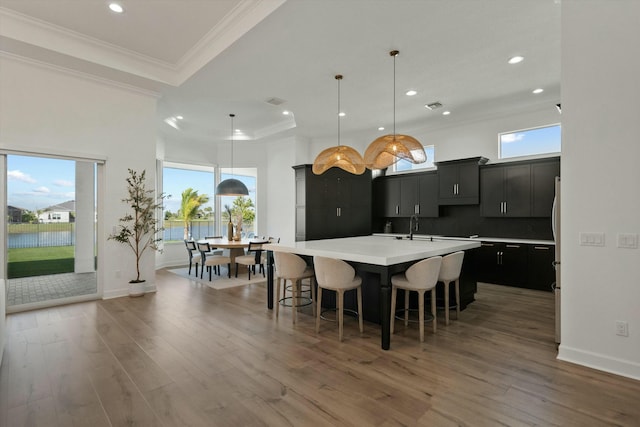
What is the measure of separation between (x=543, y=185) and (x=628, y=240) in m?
3.50

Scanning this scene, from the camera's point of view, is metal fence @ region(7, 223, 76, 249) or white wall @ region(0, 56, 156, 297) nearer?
white wall @ region(0, 56, 156, 297)

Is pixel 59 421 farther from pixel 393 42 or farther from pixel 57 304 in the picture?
pixel 393 42

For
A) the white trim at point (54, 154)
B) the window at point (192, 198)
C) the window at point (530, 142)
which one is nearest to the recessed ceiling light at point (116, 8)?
the white trim at point (54, 154)

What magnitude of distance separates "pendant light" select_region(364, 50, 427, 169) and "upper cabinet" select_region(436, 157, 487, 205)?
9.09 ft

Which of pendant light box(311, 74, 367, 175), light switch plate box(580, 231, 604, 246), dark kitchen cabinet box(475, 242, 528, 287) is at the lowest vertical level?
dark kitchen cabinet box(475, 242, 528, 287)

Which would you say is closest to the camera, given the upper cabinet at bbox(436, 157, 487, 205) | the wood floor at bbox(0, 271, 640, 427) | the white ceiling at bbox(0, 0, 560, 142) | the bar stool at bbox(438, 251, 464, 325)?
the wood floor at bbox(0, 271, 640, 427)

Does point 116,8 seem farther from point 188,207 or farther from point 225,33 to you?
point 188,207

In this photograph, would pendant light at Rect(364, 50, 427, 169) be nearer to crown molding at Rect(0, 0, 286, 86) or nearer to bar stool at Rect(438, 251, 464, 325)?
bar stool at Rect(438, 251, 464, 325)

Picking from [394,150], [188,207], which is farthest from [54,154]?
[394,150]

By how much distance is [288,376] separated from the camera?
2.58 m

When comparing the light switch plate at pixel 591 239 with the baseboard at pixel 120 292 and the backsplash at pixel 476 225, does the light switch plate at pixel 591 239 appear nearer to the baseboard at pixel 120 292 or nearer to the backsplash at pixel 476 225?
the backsplash at pixel 476 225

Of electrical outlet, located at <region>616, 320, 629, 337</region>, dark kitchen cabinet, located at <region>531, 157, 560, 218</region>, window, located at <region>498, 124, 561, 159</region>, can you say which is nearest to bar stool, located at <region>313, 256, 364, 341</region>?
electrical outlet, located at <region>616, 320, 629, 337</region>

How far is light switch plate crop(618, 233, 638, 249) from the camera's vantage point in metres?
2.55

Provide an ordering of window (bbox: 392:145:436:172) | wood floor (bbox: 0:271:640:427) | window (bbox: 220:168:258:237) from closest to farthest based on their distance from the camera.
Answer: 1. wood floor (bbox: 0:271:640:427)
2. window (bbox: 392:145:436:172)
3. window (bbox: 220:168:258:237)
